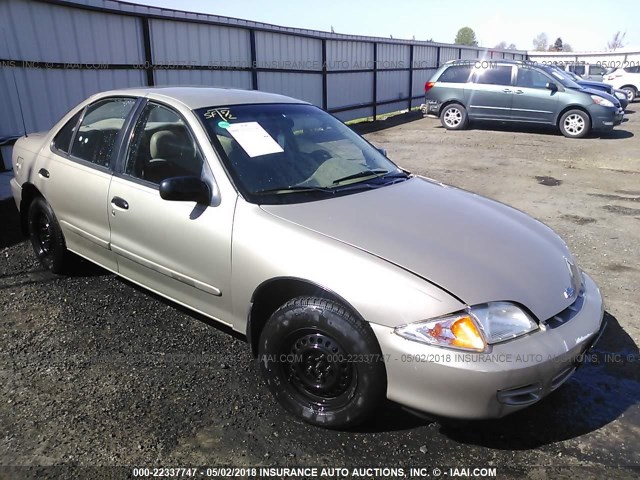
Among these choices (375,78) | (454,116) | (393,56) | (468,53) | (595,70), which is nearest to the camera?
(454,116)

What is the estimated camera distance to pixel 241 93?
3764mm

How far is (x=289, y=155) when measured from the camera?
3270mm

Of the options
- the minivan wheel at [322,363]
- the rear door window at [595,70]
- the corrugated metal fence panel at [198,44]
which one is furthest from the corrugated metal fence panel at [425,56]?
the minivan wheel at [322,363]

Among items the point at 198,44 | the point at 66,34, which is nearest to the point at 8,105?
the point at 66,34

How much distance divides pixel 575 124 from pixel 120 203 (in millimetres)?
12767

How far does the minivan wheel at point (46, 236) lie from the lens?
13.6 ft

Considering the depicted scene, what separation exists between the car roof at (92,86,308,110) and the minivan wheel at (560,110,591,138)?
11483 mm

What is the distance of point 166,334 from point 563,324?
2426 millimetres

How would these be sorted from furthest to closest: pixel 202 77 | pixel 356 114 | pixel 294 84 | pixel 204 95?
pixel 356 114 < pixel 294 84 < pixel 202 77 < pixel 204 95

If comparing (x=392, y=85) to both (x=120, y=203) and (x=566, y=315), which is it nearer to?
(x=120, y=203)

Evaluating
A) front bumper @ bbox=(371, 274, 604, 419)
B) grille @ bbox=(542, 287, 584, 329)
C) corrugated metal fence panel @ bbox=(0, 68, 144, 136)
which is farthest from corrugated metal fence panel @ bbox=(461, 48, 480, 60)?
front bumper @ bbox=(371, 274, 604, 419)

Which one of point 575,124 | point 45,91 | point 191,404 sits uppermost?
point 45,91

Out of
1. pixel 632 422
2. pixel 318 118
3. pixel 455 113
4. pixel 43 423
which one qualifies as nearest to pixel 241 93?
pixel 318 118

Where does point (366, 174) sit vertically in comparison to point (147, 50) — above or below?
below
